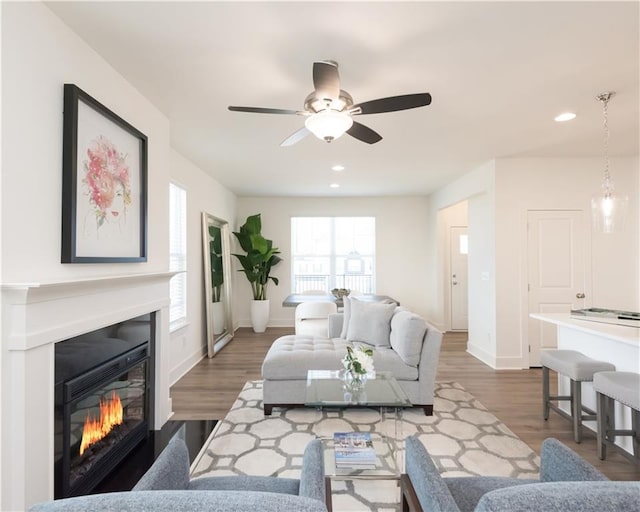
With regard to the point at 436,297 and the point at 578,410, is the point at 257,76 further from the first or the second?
the point at 436,297

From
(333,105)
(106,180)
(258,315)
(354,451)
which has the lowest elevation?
(354,451)

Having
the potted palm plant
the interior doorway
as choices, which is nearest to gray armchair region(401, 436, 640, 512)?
the potted palm plant

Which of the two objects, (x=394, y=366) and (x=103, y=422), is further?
(x=394, y=366)

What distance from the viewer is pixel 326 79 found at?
5.99 feet

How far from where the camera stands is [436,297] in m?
6.65

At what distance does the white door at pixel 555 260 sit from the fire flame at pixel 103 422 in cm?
441

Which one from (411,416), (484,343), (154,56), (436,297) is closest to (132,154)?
(154,56)

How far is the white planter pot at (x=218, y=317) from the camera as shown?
17.7 feet

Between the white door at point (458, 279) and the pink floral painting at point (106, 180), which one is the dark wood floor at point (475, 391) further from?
the pink floral painting at point (106, 180)

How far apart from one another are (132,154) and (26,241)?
1.08 m

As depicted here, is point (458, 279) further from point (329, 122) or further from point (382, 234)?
point (329, 122)

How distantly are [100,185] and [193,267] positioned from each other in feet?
8.45

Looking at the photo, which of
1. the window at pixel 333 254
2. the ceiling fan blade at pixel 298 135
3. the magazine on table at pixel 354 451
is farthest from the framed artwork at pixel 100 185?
the window at pixel 333 254

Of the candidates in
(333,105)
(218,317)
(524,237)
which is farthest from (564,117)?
(218,317)
